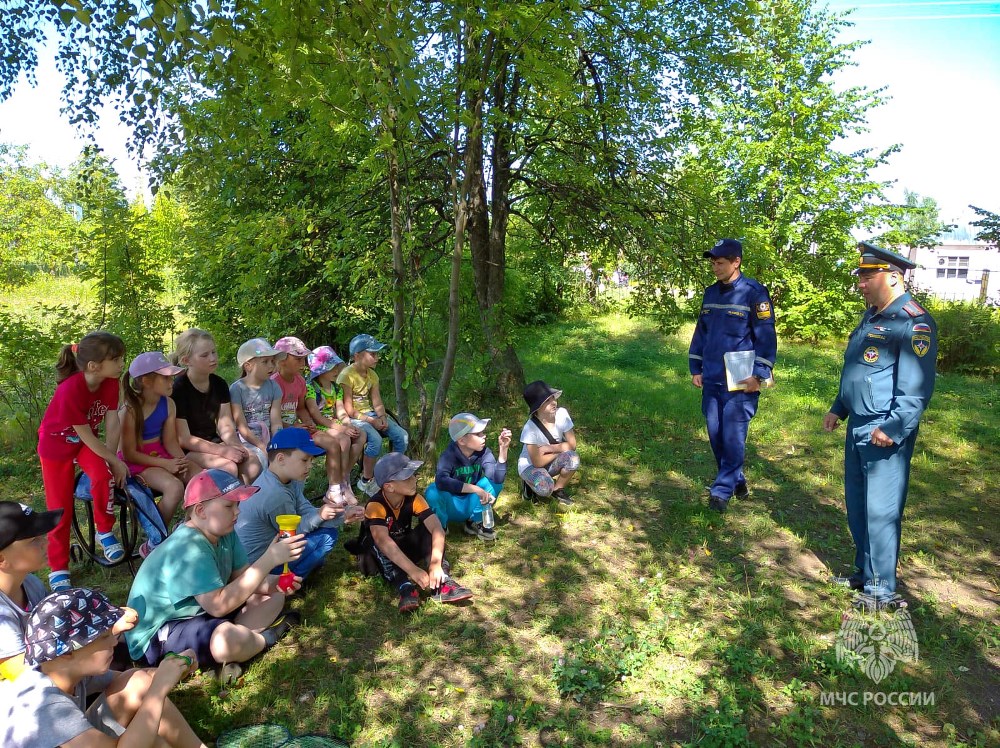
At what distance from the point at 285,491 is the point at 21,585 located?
1391 mm

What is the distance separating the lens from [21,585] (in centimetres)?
265

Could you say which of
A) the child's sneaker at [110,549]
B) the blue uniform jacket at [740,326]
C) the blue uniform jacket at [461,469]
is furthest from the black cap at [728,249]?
the child's sneaker at [110,549]

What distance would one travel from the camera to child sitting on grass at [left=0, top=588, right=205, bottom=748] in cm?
208

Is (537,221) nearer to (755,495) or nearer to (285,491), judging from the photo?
(755,495)

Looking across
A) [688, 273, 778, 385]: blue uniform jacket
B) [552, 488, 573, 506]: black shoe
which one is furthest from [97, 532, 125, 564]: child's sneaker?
[688, 273, 778, 385]: blue uniform jacket

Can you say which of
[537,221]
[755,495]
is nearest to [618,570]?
[755,495]

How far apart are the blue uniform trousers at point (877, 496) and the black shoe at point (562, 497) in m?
2.08

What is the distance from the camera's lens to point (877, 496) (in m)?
3.71

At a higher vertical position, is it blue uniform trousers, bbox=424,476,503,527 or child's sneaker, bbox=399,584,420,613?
blue uniform trousers, bbox=424,476,503,527

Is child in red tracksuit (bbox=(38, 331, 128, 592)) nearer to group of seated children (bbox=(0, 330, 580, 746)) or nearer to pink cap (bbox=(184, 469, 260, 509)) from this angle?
group of seated children (bbox=(0, 330, 580, 746))

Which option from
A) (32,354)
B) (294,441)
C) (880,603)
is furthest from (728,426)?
(32,354)

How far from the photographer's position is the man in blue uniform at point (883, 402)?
3.59 m

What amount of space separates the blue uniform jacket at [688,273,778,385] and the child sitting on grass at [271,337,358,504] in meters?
2.93

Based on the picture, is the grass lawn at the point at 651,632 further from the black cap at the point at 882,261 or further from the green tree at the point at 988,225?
the green tree at the point at 988,225
